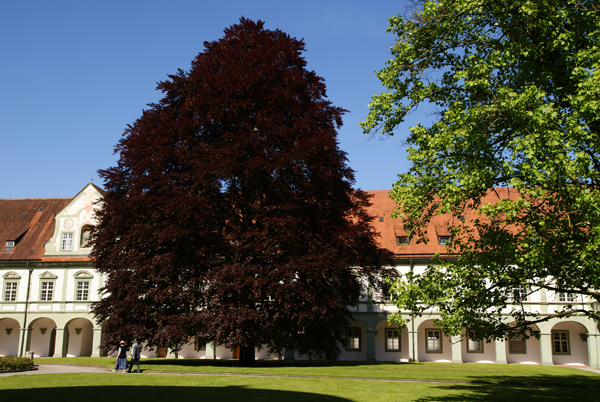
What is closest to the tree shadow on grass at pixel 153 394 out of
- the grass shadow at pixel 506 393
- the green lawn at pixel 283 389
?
the green lawn at pixel 283 389

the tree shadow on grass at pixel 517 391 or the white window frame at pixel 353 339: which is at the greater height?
the white window frame at pixel 353 339

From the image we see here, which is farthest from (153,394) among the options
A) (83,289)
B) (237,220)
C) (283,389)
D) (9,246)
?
(9,246)

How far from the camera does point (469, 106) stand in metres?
12.7

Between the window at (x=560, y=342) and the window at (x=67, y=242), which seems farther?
the window at (x=67, y=242)

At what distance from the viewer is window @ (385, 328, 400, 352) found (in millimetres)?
35062

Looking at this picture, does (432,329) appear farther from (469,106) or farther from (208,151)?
(469,106)

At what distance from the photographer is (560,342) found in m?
33.9

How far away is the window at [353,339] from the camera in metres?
35.7

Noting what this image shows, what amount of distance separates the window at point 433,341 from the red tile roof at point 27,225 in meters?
25.0

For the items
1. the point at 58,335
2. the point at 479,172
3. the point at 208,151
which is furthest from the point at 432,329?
the point at 479,172

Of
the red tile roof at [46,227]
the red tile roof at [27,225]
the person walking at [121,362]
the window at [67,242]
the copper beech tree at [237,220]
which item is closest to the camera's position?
the person walking at [121,362]

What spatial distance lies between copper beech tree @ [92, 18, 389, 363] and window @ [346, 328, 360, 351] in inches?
424

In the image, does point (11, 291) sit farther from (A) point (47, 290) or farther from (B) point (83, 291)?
(B) point (83, 291)

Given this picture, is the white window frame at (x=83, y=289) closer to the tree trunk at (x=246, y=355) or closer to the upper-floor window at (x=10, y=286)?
the upper-floor window at (x=10, y=286)
